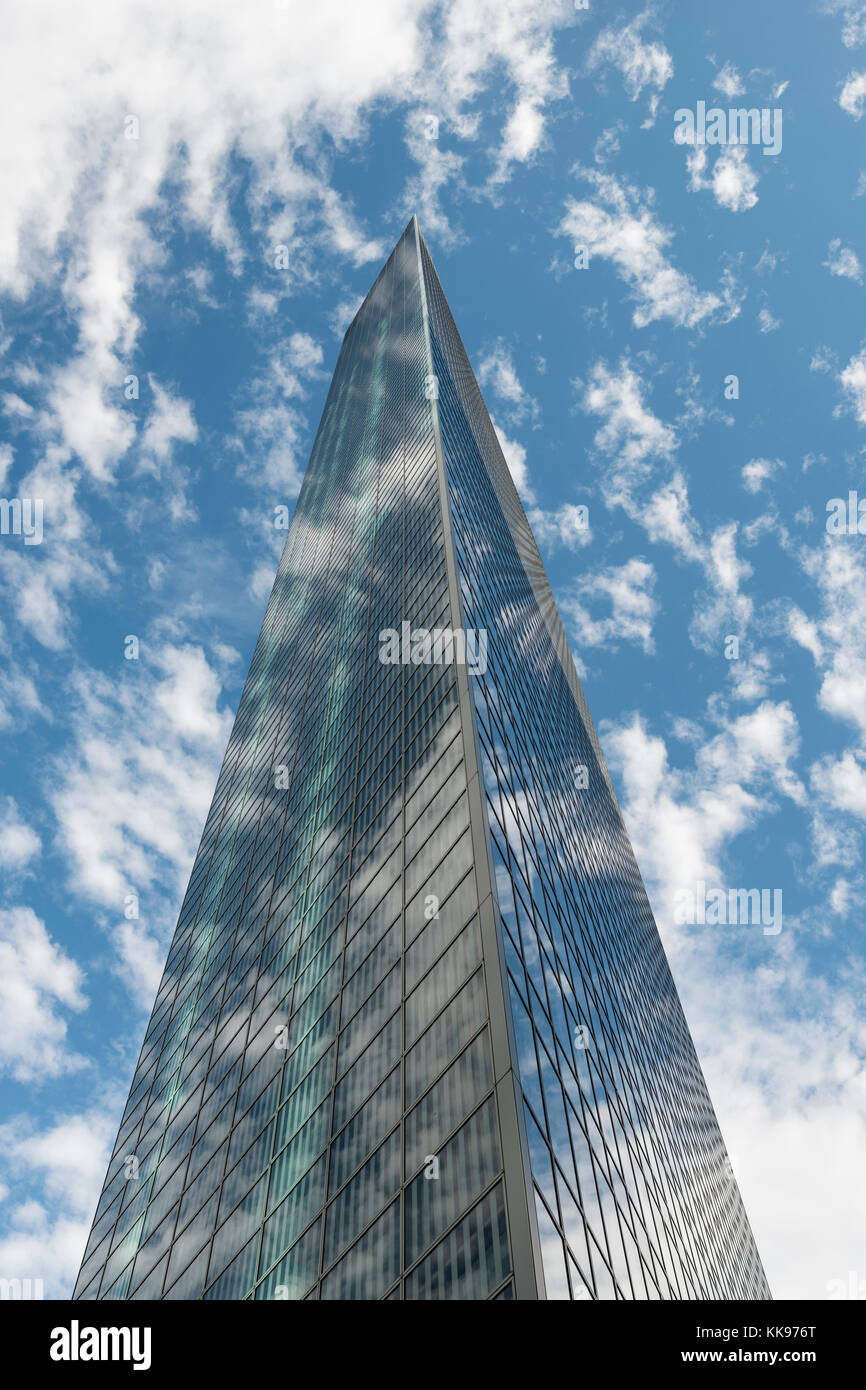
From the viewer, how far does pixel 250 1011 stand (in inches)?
1593

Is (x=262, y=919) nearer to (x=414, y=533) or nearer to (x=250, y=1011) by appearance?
(x=250, y=1011)

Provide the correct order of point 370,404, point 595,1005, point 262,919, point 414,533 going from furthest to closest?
point 370,404
point 414,533
point 262,919
point 595,1005

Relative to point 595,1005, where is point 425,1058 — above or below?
below

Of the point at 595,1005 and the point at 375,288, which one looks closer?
the point at 595,1005

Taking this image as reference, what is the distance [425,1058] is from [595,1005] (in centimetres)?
2018
